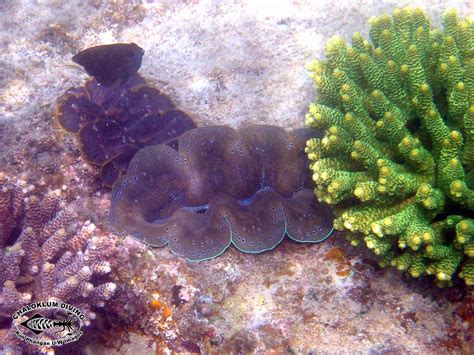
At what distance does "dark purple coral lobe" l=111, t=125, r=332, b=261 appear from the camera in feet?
10.5

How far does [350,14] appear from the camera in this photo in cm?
432

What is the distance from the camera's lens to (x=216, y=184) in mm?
3400

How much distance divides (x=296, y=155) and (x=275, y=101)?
2.74 ft

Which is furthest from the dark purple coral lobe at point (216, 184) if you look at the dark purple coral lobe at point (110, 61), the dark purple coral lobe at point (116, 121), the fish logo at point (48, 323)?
the dark purple coral lobe at point (110, 61)

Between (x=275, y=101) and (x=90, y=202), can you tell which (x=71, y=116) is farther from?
(x=275, y=101)

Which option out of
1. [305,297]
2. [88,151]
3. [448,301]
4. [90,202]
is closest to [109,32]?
[88,151]

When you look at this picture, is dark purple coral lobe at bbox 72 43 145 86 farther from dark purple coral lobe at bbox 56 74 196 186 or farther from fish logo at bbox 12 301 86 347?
fish logo at bbox 12 301 86 347

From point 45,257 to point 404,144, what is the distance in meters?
2.81

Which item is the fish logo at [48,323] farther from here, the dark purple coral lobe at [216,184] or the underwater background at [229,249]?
the dark purple coral lobe at [216,184]

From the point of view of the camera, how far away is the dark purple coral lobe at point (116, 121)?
3406 mm

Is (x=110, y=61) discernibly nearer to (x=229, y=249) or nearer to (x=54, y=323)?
(x=229, y=249)

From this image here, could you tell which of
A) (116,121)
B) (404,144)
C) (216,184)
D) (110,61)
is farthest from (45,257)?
(404,144)

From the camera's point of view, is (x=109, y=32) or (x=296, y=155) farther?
(x=109, y=32)

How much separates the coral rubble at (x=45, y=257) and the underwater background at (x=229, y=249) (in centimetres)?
3
